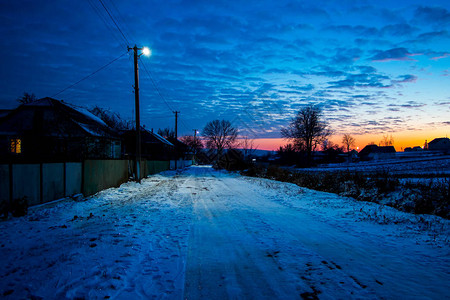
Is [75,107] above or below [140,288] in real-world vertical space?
above

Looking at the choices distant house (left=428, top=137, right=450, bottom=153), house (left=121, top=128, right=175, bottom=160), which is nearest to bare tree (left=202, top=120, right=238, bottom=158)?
house (left=121, top=128, right=175, bottom=160)

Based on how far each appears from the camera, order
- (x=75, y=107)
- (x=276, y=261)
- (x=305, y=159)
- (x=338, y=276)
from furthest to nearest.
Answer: (x=305, y=159)
(x=75, y=107)
(x=276, y=261)
(x=338, y=276)

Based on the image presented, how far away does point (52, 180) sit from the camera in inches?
372

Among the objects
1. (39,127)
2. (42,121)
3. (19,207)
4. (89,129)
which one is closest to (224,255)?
(19,207)

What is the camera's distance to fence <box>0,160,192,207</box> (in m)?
7.60

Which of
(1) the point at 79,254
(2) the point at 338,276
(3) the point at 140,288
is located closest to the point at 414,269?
(2) the point at 338,276

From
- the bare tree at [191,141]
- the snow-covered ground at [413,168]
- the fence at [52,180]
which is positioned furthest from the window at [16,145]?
the bare tree at [191,141]

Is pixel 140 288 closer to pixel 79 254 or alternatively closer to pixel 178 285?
pixel 178 285

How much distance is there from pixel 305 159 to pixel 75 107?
46.3 meters

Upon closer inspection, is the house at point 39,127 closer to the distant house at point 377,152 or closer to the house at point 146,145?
the house at point 146,145

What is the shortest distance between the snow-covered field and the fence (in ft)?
2.62

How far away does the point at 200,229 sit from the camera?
6.57 meters

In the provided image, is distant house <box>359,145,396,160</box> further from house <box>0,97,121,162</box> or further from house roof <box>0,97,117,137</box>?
house roof <box>0,97,117,137</box>

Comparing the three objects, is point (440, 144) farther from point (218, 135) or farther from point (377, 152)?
point (218, 135)
